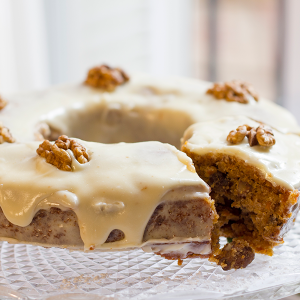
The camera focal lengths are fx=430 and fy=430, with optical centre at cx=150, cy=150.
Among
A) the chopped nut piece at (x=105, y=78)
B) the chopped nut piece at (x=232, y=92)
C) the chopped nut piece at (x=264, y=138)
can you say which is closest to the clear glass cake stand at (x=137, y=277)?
the chopped nut piece at (x=264, y=138)

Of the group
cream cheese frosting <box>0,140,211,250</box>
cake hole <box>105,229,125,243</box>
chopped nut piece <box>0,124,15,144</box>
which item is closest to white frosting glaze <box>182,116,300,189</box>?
cream cheese frosting <box>0,140,211,250</box>

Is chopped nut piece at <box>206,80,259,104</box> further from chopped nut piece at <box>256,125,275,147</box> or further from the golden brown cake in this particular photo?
chopped nut piece at <box>256,125,275,147</box>

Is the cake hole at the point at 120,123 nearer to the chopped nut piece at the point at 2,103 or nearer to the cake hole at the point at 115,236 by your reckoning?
the chopped nut piece at the point at 2,103

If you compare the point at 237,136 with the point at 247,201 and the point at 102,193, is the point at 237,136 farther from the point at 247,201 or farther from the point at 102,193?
the point at 102,193

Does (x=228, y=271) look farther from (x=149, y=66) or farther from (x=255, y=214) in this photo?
(x=149, y=66)

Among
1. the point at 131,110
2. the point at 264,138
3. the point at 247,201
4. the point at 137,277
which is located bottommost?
the point at 137,277

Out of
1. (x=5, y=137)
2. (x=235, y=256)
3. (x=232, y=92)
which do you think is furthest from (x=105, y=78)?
(x=235, y=256)
